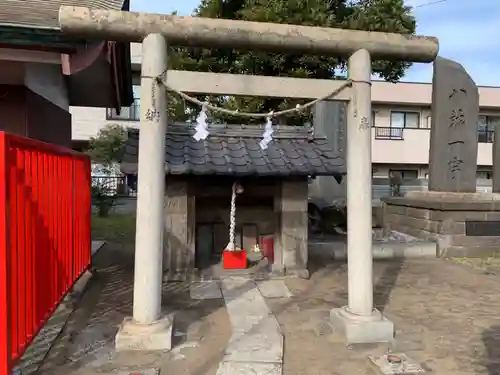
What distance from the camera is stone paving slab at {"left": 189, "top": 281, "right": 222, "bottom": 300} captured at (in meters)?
6.02

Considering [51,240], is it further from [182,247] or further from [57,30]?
[182,247]

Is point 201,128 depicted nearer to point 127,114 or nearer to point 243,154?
point 243,154

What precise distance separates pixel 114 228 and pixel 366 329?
405 inches

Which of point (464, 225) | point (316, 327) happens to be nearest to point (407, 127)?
point (464, 225)

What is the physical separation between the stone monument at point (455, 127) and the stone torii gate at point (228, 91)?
6238 mm

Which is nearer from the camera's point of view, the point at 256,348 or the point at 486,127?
the point at 256,348

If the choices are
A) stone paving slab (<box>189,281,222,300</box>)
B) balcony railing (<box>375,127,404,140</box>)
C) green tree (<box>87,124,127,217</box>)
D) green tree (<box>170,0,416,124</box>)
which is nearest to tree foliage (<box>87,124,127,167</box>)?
green tree (<box>87,124,127,217</box>)

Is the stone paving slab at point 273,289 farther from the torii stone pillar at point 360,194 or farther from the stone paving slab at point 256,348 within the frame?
the torii stone pillar at point 360,194

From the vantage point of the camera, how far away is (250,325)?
4.87m

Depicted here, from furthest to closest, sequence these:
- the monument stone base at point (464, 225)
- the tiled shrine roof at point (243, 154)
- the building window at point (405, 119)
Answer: the building window at point (405, 119)
the monument stone base at point (464, 225)
the tiled shrine roof at point (243, 154)

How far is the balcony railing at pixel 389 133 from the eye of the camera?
26777mm

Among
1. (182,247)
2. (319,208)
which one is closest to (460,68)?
(319,208)

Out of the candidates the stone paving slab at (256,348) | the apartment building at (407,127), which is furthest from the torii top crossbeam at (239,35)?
the apartment building at (407,127)

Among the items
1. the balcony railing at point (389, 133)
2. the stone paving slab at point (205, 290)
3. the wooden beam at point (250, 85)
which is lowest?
the stone paving slab at point (205, 290)
